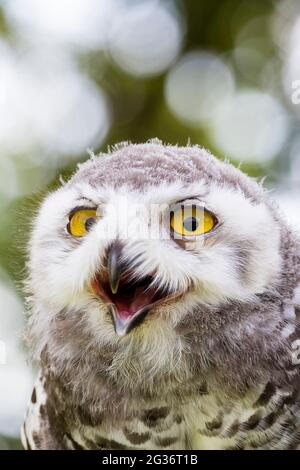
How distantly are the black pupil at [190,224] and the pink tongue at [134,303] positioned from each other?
25 cm

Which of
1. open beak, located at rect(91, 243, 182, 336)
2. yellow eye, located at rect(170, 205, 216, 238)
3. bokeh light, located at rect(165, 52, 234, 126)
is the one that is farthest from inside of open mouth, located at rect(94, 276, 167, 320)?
bokeh light, located at rect(165, 52, 234, 126)

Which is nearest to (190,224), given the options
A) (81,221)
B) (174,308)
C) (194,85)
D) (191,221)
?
(191,221)

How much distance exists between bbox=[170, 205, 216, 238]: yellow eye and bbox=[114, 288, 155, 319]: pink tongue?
23 cm

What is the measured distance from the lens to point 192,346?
2299 millimetres

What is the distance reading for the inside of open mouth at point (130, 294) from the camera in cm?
210

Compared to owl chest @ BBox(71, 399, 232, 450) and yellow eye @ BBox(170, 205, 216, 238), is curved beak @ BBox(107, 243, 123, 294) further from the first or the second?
owl chest @ BBox(71, 399, 232, 450)

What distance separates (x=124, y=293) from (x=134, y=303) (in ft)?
0.16

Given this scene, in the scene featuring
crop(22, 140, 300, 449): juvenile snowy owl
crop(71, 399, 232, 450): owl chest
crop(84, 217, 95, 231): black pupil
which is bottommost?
crop(71, 399, 232, 450): owl chest

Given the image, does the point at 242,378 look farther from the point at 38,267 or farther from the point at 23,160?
the point at 23,160

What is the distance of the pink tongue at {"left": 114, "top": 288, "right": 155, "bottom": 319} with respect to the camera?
6.85ft

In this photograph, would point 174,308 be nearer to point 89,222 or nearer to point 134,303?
point 134,303

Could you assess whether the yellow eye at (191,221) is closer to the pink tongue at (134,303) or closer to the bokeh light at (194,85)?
the pink tongue at (134,303)

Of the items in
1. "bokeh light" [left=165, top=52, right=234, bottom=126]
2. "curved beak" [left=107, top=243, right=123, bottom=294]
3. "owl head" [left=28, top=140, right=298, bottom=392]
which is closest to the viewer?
"curved beak" [left=107, top=243, right=123, bottom=294]

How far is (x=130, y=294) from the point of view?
2.15m
